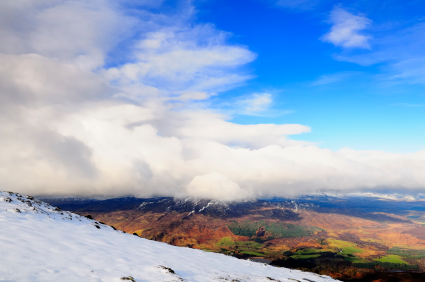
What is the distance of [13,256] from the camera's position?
15.4 metres

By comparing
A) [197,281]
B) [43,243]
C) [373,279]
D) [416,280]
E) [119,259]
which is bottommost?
[373,279]

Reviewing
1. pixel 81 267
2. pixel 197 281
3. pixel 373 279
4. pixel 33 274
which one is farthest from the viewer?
pixel 373 279

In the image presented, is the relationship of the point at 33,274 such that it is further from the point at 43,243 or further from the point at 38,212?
the point at 38,212

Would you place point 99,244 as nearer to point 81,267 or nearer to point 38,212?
point 81,267

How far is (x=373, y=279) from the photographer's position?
19575 cm

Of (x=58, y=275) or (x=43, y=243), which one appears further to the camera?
(x=43, y=243)

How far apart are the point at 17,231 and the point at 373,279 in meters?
273

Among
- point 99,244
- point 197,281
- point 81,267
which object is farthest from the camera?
point 99,244

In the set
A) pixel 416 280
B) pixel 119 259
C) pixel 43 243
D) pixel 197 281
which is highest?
pixel 43 243

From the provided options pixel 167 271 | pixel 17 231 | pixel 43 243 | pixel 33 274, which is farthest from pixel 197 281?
pixel 17 231

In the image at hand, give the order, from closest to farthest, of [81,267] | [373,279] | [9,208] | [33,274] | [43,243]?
[33,274]
[81,267]
[43,243]
[9,208]
[373,279]

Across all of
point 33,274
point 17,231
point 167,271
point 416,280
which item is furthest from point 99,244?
point 416,280

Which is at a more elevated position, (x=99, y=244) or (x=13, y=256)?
(x=13, y=256)

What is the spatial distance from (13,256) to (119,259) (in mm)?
8961
